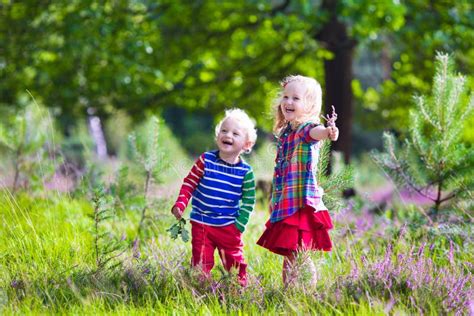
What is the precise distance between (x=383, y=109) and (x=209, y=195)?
7.73 metres

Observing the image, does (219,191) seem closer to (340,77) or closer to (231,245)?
(231,245)

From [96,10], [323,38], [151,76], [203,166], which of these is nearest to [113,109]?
[151,76]

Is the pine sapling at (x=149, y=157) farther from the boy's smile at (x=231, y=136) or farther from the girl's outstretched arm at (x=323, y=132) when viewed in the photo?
the girl's outstretched arm at (x=323, y=132)

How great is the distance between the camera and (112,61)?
8211 millimetres

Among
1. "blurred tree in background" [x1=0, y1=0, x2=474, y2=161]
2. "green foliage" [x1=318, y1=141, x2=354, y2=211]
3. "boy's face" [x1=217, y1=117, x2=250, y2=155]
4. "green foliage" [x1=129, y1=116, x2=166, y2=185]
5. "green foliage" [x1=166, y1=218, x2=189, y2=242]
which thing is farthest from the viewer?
"blurred tree in background" [x1=0, y1=0, x2=474, y2=161]

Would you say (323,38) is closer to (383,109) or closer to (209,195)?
(383,109)

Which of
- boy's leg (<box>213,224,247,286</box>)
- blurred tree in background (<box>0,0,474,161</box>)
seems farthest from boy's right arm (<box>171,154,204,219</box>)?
blurred tree in background (<box>0,0,474,161</box>)

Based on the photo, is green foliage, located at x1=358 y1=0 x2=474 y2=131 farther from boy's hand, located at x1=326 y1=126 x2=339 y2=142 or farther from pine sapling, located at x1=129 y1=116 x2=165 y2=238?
boy's hand, located at x1=326 y1=126 x2=339 y2=142

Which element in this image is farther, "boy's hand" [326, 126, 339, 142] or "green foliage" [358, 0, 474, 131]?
"green foliage" [358, 0, 474, 131]

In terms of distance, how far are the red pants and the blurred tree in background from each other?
12.0 ft

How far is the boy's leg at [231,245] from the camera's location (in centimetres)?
390

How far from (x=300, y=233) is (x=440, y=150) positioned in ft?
5.18

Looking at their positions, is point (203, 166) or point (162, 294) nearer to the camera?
point (162, 294)

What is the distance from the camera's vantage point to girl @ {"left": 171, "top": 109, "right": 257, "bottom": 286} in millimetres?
3871
